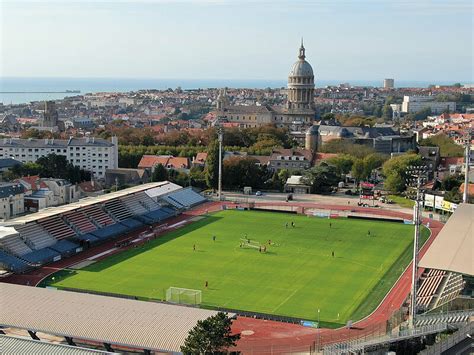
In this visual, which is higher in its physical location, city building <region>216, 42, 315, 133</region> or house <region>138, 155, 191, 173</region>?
city building <region>216, 42, 315, 133</region>

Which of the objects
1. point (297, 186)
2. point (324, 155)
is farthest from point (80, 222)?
point (324, 155)

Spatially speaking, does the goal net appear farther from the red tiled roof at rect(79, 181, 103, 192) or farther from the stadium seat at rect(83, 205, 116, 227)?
the red tiled roof at rect(79, 181, 103, 192)

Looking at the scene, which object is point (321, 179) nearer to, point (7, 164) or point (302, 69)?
point (7, 164)

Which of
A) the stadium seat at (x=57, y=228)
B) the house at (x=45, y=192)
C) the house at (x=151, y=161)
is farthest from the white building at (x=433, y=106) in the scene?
the stadium seat at (x=57, y=228)

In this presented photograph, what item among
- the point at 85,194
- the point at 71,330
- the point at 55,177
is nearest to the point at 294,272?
the point at 71,330

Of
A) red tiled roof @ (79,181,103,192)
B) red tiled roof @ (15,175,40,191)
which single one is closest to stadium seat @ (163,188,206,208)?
red tiled roof @ (79,181,103,192)

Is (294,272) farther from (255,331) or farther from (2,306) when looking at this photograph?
(2,306)
